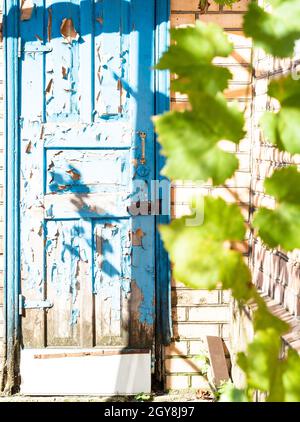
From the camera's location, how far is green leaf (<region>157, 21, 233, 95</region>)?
671mm

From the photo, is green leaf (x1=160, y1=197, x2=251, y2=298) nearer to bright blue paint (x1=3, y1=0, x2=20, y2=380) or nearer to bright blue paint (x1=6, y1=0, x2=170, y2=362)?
bright blue paint (x1=6, y1=0, x2=170, y2=362)

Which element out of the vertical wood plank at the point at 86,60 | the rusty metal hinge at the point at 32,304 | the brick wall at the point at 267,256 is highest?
the vertical wood plank at the point at 86,60

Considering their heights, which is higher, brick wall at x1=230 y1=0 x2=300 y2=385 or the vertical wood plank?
the vertical wood plank

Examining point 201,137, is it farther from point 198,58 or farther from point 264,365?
point 264,365

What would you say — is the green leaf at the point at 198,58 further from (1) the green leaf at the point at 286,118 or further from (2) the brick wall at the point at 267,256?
(2) the brick wall at the point at 267,256

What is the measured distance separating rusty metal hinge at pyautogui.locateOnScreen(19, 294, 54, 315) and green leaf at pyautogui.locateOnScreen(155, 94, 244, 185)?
136 inches

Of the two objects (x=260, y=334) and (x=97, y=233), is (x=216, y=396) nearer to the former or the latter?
(x=97, y=233)

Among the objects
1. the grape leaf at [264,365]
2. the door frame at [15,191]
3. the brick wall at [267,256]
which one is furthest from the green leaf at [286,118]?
the door frame at [15,191]

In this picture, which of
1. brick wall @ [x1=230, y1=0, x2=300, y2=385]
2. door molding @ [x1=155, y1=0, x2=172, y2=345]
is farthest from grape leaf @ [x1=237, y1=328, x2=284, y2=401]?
door molding @ [x1=155, y1=0, x2=172, y2=345]

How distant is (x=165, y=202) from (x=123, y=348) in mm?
1021

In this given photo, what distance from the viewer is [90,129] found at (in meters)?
3.87

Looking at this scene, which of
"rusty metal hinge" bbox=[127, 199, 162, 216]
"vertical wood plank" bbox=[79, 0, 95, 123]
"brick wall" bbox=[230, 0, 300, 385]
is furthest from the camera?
"rusty metal hinge" bbox=[127, 199, 162, 216]

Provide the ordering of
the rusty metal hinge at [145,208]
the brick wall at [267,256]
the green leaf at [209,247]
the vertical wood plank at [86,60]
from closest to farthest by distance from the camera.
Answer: the green leaf at [209,247] → the brick wall at [267,256] → the vertical wood plank at [86,60] → the rusty metal hinge at [145,208]

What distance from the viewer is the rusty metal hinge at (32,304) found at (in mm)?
3975
